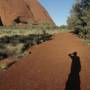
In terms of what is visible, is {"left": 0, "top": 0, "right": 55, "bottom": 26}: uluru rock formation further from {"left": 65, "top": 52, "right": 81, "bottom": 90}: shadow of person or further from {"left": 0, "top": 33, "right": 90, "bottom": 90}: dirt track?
{"left": 65, "top": 52, "right": 81, "bottom": 90}: shadow of person

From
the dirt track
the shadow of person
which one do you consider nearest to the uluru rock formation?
the dirt track

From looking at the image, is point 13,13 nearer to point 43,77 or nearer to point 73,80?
point 43,77

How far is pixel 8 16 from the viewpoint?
270 ft

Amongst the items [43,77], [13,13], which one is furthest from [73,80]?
[13,13]

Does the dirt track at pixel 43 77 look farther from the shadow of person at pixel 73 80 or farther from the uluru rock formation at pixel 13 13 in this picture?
the uluru rock formation at pixel 13 13

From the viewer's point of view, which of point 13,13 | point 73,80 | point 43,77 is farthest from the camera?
point 13,13

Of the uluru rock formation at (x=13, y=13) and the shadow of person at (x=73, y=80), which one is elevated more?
the uluru rock formation at (x=13, y=13)

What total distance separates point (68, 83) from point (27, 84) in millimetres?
1531

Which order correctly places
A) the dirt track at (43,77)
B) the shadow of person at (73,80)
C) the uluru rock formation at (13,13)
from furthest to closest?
1. the uluru rock formation at (13,13)
2. the dirt track at (43,77)
3. the shadow of person at (73,80)

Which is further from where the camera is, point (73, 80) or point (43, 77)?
point (43, 77)

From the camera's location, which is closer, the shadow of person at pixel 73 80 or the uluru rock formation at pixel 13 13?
the shadow of person at pixel 73 80

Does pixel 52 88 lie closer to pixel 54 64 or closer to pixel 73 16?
pixel 54 64

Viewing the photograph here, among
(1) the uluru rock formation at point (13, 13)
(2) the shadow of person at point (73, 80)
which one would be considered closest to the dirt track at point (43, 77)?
(2) the shadow of person at point (73, 80)

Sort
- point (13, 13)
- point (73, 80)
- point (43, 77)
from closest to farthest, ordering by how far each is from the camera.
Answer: point (73, 80) < point (43, 77) < point (13, 13)
